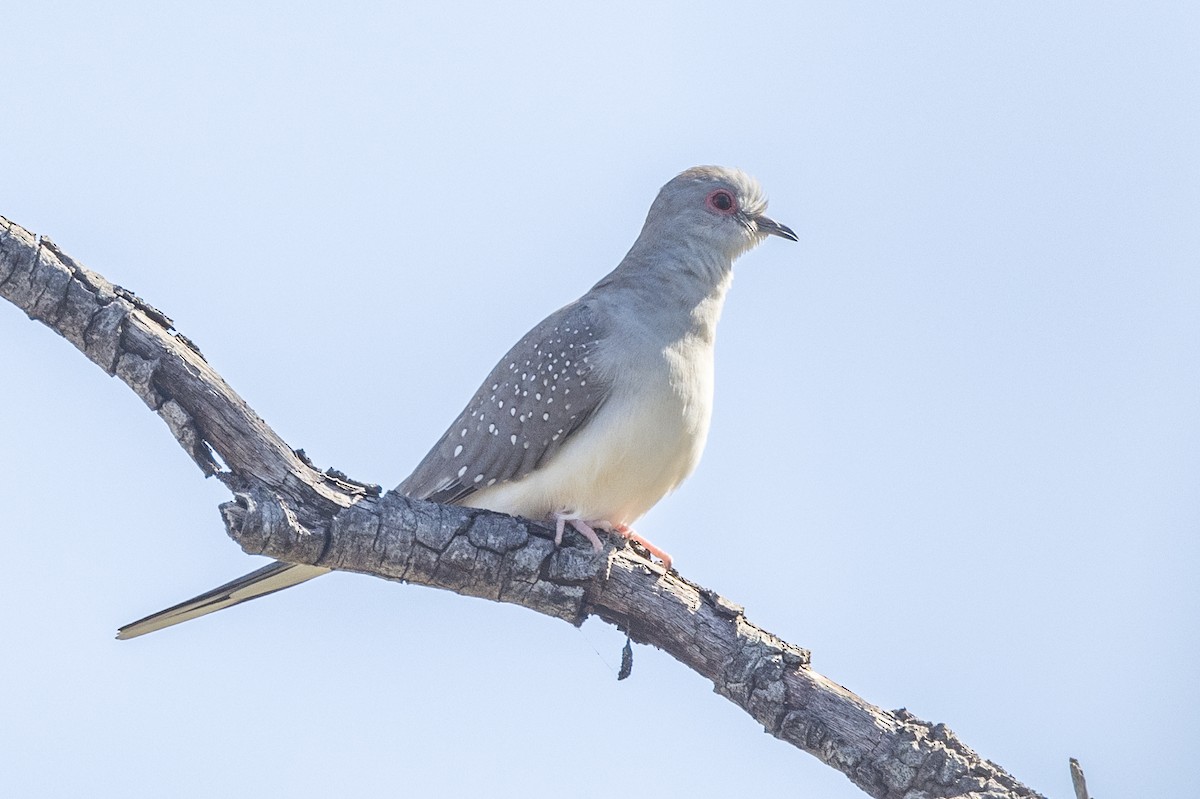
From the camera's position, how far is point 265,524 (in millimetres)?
6121

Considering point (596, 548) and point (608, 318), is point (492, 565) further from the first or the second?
point (608, 318)

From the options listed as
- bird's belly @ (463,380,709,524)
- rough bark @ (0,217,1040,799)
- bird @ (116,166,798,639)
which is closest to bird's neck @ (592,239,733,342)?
bird @ (116,166,798,639)

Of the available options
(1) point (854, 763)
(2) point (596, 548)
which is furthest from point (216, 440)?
(1) point (854, 763)

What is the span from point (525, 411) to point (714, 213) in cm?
197

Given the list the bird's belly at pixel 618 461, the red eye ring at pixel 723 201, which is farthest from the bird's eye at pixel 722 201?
the bird's belly at pixel 618 461

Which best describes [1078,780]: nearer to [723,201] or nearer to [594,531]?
[594,531]

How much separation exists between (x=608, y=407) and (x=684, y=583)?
4.01 feet

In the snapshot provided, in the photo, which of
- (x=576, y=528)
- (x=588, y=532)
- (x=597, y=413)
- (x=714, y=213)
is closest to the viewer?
(x=588, y=532)

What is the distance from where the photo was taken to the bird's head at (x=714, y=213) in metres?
8.96

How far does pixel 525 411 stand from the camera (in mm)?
8094

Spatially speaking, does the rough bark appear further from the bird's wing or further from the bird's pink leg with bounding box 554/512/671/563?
the bird's wing

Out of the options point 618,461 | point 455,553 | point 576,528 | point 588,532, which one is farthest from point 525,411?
point 455,553

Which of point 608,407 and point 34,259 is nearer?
point 34,259

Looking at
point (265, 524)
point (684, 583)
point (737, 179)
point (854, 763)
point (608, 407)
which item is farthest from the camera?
point (737, 179)
